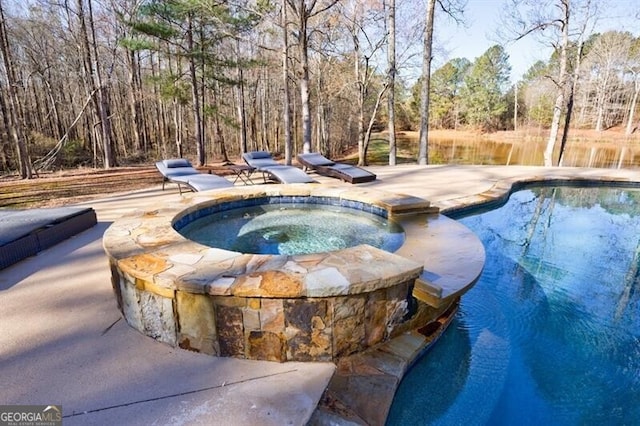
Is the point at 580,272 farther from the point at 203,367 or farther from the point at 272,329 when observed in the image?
the point at 203,367

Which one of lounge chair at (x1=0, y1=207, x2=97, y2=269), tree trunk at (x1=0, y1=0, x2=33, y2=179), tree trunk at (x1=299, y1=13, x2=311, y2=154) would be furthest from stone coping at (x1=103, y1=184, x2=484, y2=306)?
tree trunk at (x1=0, y1=0, x2=33, y2=179)

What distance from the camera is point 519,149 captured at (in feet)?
74.5

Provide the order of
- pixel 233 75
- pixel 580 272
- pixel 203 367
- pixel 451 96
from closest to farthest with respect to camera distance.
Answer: pixel 203 367
pixel 580 272
pixel 233 75
pixel 451 96

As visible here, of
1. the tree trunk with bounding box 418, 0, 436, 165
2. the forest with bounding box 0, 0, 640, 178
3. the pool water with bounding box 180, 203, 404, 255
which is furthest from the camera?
the forest with bounding box 0, 0, 640, 178

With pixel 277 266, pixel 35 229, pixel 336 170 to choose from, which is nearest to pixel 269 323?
pixel 277 266

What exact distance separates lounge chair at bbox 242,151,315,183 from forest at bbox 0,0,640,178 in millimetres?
1979

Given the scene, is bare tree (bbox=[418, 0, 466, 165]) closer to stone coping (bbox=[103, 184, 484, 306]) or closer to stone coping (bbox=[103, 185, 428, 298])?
stone coping (bbox=[103, 184, 484, 306])

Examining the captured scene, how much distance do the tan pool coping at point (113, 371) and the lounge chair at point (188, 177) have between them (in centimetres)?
266

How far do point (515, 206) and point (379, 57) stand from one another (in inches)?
373

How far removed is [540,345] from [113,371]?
3073 mm

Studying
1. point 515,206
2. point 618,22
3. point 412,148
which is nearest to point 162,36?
point 515,206

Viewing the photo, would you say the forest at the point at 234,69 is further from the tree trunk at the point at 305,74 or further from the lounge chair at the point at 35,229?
the lounge chair at the point at 35,229

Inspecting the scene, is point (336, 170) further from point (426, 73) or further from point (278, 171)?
point (426, 73)

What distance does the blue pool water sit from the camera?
2107mm
